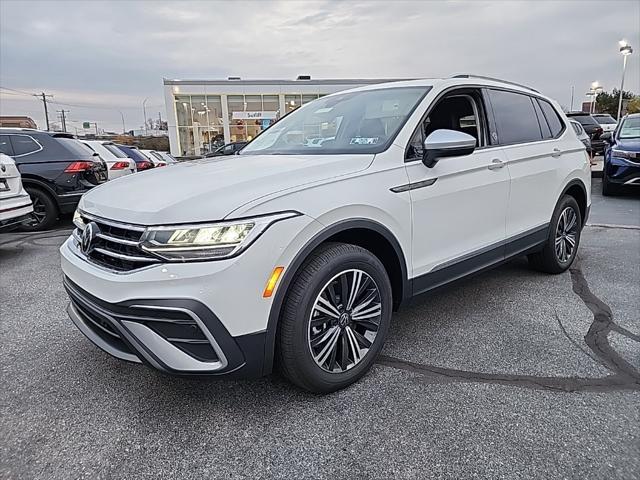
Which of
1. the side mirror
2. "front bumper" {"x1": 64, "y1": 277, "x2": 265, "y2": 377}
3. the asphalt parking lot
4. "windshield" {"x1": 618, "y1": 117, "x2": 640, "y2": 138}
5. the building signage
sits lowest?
the asphalt parking lot

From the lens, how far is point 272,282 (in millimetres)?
1923

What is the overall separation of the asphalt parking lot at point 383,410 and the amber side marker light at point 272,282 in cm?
68

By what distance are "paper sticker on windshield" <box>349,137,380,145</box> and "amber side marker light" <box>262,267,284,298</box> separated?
1118 mm

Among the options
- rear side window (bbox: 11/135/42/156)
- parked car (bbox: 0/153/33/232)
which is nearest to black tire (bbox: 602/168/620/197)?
parked car (bbox: 0/153/33/232)

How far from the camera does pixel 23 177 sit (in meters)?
6.77

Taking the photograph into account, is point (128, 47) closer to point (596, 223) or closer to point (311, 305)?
point (596, 223)

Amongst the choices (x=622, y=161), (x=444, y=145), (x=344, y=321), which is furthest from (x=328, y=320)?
(x=622, y=161)

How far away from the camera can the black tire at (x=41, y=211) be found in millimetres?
6973

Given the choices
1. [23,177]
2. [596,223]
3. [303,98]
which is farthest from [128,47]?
[596,223]

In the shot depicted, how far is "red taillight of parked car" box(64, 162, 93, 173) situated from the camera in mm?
7039

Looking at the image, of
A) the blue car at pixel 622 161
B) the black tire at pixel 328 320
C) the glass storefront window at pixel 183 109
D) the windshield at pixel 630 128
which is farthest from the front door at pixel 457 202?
the glass storefront window at pixel 183 109

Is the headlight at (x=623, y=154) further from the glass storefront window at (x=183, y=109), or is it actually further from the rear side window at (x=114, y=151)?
the glass storefront window at (x=183, y=109)

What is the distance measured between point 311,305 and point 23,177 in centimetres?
669

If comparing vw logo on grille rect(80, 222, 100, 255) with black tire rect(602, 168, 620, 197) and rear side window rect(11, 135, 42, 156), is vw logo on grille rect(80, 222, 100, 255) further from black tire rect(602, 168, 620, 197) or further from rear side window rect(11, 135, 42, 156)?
black tire rect(602, 168, 620, 197)
